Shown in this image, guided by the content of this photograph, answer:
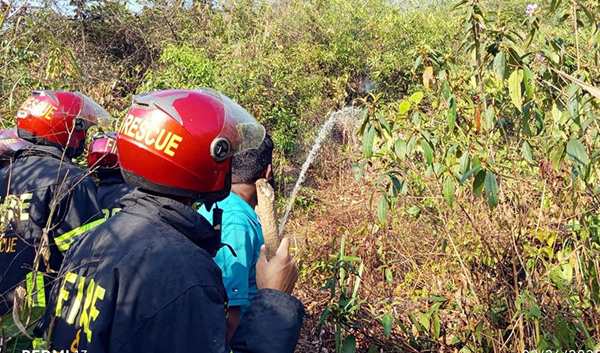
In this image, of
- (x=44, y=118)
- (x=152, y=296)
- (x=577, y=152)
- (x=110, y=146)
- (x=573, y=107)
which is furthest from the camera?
(x=110, y=146)

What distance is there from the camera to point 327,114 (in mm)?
10078

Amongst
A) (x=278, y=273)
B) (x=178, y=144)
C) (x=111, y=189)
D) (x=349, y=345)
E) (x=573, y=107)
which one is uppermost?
(x=178, y=144)

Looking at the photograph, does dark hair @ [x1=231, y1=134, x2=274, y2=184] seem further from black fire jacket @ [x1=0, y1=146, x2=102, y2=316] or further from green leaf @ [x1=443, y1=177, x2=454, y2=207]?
black fire jacket @ [x1=0, y1=146, x2=102, y2=316]

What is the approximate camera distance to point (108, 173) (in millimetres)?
4570

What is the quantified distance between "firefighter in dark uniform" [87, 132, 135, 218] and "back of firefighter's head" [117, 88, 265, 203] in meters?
2.46

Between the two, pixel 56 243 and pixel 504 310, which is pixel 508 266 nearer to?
pixel 504 310

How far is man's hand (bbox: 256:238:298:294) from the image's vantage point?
187 cm

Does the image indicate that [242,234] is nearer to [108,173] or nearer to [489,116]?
[489,116]

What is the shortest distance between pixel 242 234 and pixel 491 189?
3.71ft

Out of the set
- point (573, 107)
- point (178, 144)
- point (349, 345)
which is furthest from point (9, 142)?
point (573, 107)

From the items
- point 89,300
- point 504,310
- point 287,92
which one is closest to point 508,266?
point 504,310

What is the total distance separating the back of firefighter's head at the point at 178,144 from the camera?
186 centimetres

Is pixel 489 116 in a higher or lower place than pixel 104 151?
higher

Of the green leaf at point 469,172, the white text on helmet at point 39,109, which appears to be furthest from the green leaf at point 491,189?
the white text on helmet at point 39,109
